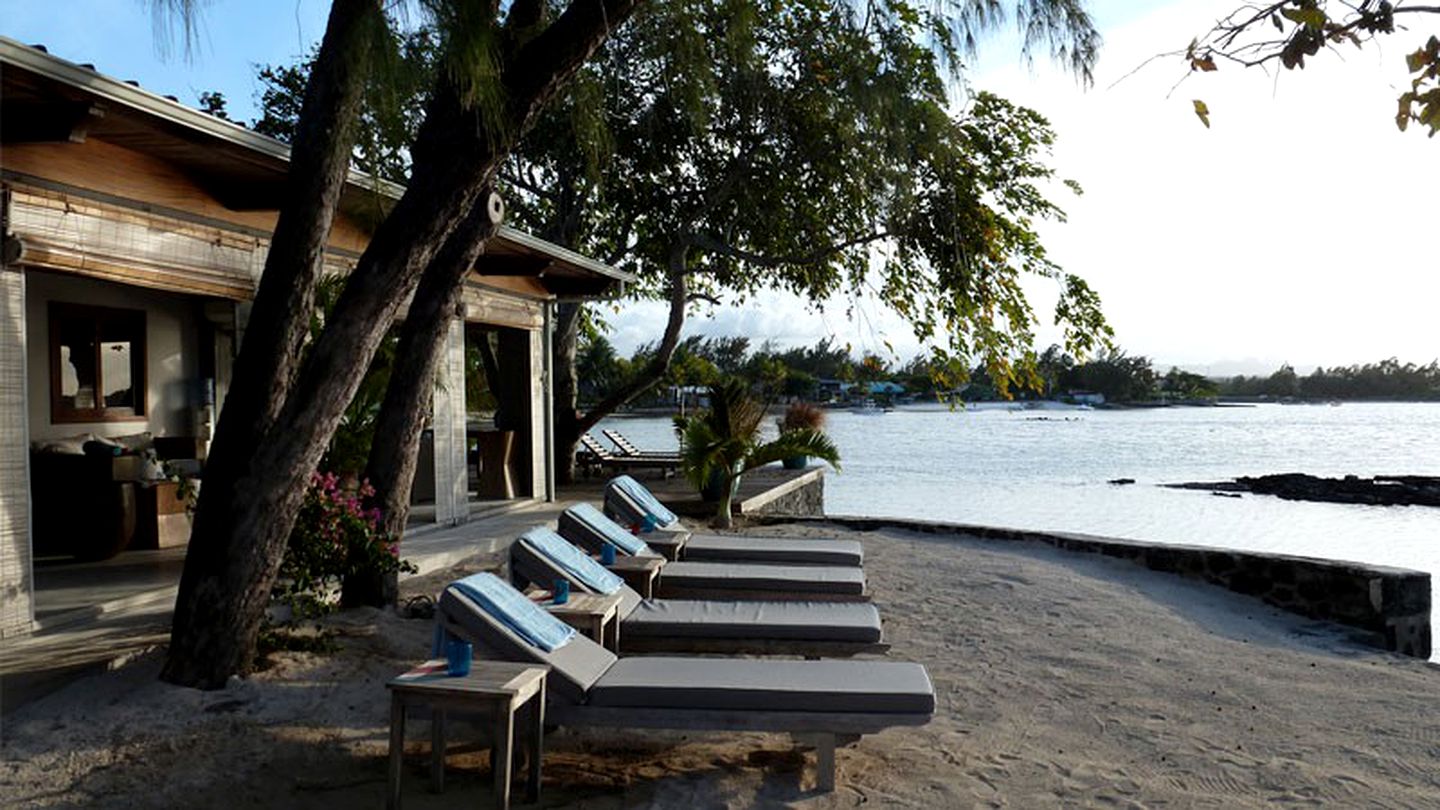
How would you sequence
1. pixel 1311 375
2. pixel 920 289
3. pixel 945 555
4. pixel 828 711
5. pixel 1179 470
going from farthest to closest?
pixel 1311 375 < pixel 1179 470 < pixel 920 289 < pixel 945 555 < pixel 828 711

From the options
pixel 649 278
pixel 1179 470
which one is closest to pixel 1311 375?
pixel 1179 470

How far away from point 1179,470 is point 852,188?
24.7m

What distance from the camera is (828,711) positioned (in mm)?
3777

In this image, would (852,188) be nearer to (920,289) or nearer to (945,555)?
(920,289)

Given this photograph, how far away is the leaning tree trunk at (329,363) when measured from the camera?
15.5 feet

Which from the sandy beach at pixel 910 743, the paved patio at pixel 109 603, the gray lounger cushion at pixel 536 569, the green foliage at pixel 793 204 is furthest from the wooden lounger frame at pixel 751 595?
the green foliage at pixel 793 204

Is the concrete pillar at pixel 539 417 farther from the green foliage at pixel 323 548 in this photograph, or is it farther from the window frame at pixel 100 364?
the green foliage at pixel 323 548

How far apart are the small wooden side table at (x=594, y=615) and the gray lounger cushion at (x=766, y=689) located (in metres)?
0.63

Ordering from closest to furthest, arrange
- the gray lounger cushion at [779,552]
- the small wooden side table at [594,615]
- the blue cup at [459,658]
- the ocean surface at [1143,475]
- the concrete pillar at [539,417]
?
the blue cup at [459,658] < the small wooden side table at [594,615] < the gray lounger cushion at [779,552] < the concrete pillar at [539,417] < the ocean surface at [1143,475]

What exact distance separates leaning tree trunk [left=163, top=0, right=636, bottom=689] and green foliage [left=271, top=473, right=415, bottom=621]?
16.5 inches

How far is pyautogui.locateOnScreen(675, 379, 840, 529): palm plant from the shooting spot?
11547mm

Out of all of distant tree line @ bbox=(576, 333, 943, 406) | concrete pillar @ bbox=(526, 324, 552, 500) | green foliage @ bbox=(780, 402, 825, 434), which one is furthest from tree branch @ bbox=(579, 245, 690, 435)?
distant tree line @ bbox=(576, 333, 943, 406)

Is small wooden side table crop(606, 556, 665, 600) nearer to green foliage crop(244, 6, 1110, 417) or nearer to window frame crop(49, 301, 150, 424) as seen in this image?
green foliage crop(244, 6, 1110, 417)

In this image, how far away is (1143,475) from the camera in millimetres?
31547
